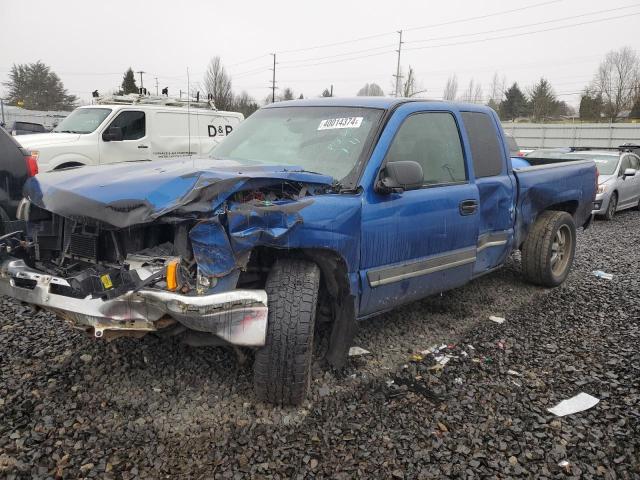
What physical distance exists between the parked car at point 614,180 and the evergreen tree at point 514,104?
5231cm

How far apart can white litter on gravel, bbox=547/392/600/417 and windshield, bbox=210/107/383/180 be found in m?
1.94

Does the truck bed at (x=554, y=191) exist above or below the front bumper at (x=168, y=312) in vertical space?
above

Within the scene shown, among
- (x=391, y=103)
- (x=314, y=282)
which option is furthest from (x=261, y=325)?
(x=391, y=103)

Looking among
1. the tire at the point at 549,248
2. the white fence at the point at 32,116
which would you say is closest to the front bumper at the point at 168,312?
the tire at the point at 549,248

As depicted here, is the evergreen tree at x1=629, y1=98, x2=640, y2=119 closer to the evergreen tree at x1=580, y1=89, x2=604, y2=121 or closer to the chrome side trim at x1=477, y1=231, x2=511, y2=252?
the evergreen tree at x1=580, y1=89, x2=604, y2=121

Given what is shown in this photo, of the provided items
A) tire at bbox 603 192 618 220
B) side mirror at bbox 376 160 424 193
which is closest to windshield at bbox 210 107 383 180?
side mirror at bbox 376 160 424 193

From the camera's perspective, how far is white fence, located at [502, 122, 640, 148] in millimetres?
30891

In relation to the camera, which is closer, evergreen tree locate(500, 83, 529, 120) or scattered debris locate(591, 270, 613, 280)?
scattered debris locate(591, 270, 613, 280)

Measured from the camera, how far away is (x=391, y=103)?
372cm

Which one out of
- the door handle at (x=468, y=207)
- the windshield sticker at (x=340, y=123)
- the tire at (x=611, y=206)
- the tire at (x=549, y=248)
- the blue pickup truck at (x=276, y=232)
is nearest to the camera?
the blue pickup truck at (x=276, y=232)

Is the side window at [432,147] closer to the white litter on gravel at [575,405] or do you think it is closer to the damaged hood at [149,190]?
the damaged hood at [149,190]

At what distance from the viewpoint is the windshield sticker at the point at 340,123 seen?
3607 millimetres

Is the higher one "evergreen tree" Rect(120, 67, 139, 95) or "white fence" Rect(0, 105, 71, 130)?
"evergreen tree" Rect(120, 67, 139, 95)

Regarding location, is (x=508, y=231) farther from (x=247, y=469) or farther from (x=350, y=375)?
(x=247, y=469)
